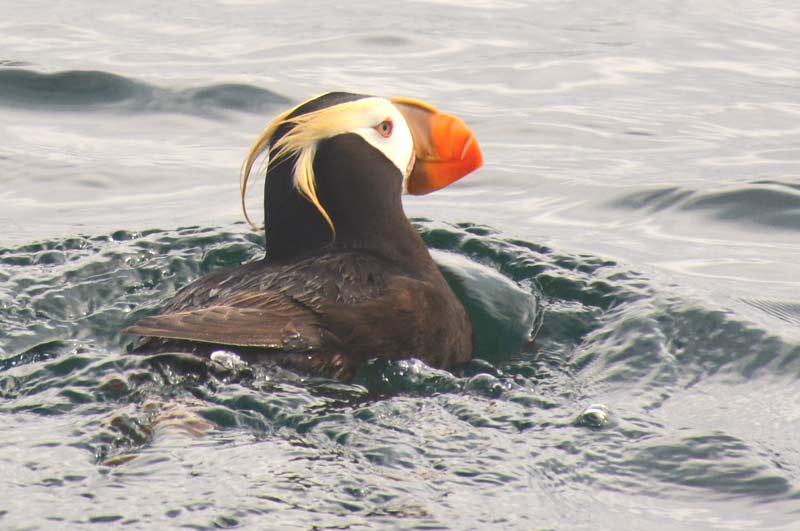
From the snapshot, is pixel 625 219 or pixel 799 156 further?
pixel 799 156

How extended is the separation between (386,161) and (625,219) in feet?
9.34

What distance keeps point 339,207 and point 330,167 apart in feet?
0.54

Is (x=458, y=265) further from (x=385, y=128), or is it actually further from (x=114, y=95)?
(x=114, y=95)

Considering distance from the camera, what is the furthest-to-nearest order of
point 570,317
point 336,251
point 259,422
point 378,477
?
point 570,317 < point 336,251 < point 259,422 < point 378,477

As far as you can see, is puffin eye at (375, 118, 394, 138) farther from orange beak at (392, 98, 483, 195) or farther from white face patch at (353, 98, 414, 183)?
orange beak at (392, 98, 483, 195)

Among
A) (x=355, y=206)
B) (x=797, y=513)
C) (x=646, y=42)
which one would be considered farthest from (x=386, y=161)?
(x=646, y=42)

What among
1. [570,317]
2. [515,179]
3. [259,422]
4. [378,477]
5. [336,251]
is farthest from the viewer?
[515,179]

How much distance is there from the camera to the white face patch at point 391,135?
17.7 ft

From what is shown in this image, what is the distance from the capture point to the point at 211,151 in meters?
9.05

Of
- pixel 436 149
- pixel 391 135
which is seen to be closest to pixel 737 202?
pixel 436 149

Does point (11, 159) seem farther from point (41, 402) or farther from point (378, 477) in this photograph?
point (378, 477)

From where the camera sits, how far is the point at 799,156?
351 inches

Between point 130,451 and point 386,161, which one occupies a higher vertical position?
point 386,161

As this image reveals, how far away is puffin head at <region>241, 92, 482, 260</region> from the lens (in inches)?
207
